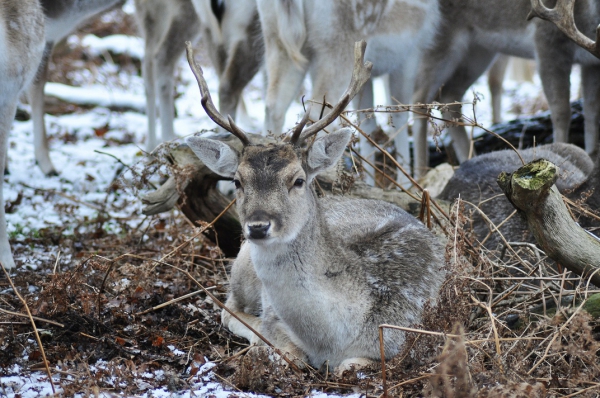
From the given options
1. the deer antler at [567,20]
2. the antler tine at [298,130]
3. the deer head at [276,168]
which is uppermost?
the deer antler at [567,20]

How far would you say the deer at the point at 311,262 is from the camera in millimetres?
4160

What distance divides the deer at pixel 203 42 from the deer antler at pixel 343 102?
12.2ft

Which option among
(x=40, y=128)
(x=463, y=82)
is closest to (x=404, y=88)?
(x=463, y=82)

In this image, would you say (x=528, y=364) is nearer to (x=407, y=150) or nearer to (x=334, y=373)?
(x=334, y=373)

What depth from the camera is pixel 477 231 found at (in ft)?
20.2

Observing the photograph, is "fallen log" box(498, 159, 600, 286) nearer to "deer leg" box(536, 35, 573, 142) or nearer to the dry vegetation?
the dry vegetation

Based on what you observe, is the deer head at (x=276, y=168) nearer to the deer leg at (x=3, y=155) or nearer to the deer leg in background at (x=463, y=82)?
the deer leg at (x=3, y=155)

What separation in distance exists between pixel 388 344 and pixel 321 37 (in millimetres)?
3759

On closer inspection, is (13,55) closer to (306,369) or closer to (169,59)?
(306,369)

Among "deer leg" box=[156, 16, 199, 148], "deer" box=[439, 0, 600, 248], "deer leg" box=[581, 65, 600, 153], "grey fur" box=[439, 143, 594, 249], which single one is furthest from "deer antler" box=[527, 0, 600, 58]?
"deer leg" box=[156, 16, 199, 148]

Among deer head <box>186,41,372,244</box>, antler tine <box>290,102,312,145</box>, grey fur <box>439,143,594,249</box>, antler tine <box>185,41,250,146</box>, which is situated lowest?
grey fur <box>439,143,594,249</box>

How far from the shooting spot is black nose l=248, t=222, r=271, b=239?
12.9 feet

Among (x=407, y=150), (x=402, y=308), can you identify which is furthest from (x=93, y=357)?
(x=407, y=150)

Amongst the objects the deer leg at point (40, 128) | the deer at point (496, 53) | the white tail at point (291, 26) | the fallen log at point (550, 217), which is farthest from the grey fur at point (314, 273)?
the deer leg at point (40, 128)
